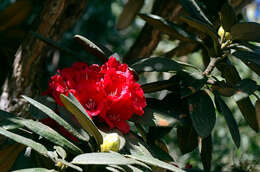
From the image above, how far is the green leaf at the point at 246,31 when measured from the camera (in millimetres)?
882

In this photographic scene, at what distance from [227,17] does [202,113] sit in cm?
25

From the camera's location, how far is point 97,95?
833mm

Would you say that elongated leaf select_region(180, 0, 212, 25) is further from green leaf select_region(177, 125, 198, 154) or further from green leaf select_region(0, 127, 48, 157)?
green leaf select_region(0, 127, 48, 157)

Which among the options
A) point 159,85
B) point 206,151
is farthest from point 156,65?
point 206,151

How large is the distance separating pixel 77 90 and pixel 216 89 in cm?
33

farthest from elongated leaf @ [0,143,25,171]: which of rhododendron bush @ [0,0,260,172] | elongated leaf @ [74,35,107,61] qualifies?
elongated leaf @ [74,35,107,61]

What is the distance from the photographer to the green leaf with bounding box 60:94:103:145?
2.25 feet

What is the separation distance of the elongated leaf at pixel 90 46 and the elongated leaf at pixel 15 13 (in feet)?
2.70

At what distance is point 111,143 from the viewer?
0.75 m

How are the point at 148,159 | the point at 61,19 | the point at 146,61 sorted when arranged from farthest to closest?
the point at 61,19, the point at 146,61, the point at 148,159

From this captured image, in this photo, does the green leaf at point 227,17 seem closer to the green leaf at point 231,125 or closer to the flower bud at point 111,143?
the green leaf at point 231,125

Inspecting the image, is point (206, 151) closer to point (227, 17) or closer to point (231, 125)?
point (231, 125)

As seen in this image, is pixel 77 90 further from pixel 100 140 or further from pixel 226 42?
pixel 226 42

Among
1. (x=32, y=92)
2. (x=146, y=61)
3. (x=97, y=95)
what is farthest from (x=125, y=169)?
(x=32, y=92)
